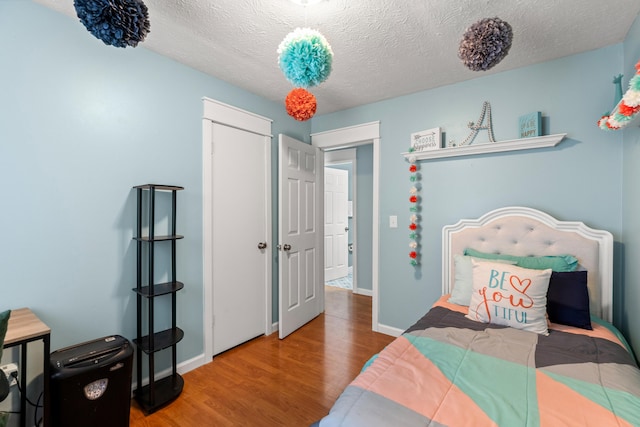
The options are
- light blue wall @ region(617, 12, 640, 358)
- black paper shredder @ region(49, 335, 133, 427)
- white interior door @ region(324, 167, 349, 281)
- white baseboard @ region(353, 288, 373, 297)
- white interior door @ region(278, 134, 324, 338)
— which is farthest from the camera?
white interior door @ region(324, 167, 349, 281)

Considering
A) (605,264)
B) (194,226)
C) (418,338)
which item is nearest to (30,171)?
(194,226)

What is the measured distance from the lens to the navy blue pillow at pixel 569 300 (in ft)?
5.50

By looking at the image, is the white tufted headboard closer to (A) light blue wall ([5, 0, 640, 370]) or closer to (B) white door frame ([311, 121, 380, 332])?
(A) light blue wall ([5, 0, 640, 370])

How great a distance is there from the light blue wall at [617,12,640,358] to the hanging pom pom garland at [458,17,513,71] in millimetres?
871

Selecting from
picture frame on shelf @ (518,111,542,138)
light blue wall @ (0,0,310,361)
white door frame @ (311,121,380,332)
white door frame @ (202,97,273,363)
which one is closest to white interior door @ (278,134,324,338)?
white door frame @ (311,121,380,332)

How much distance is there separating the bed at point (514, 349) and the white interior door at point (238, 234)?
1.65 m

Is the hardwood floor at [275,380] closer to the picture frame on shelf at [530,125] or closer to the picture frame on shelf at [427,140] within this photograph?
the picture frame on shelf at [427,140]

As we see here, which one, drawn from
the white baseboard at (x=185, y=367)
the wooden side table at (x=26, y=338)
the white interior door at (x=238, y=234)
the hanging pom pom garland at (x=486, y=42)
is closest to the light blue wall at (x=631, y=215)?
the hanging pom pom garland at (x=486, y=42)

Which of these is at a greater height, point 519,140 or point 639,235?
point 519,140

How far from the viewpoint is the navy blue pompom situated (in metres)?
1.16

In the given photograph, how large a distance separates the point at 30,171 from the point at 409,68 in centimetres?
256

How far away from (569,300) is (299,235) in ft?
7.34

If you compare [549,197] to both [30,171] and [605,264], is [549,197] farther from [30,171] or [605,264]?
[30,171]

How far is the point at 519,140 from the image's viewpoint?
7.20 feet
